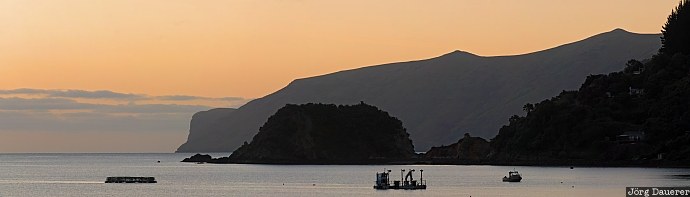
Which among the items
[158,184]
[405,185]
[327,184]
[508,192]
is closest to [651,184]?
[508,192]

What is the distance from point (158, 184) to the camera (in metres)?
164

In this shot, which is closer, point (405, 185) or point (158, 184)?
point (405, 185)

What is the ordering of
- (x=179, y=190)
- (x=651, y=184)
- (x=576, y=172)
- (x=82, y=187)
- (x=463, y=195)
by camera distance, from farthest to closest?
(x=576, y=172) → (x=82, y=187) → (x=179, y=190) → (x=651, y=184) → (x=463, y=195)

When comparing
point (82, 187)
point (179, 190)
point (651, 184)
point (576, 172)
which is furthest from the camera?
point (576, 172)

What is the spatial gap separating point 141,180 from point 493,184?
4866 centimetres

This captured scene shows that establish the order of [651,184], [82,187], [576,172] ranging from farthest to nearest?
[576,172]
[82,187]
[651,184]

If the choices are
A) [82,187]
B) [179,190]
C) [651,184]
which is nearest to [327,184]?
[179,190]

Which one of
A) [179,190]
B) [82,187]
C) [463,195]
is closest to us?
[463,195]

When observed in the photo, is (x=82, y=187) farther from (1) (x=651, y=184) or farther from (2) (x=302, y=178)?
(1) (x=651, y=184)

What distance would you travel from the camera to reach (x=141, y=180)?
167 meters

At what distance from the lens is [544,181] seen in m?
154

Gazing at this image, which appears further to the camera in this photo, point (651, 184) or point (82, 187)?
point (82, 187)

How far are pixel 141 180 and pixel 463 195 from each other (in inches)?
2250

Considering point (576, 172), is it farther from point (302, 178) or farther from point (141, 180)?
point (141, 180)
